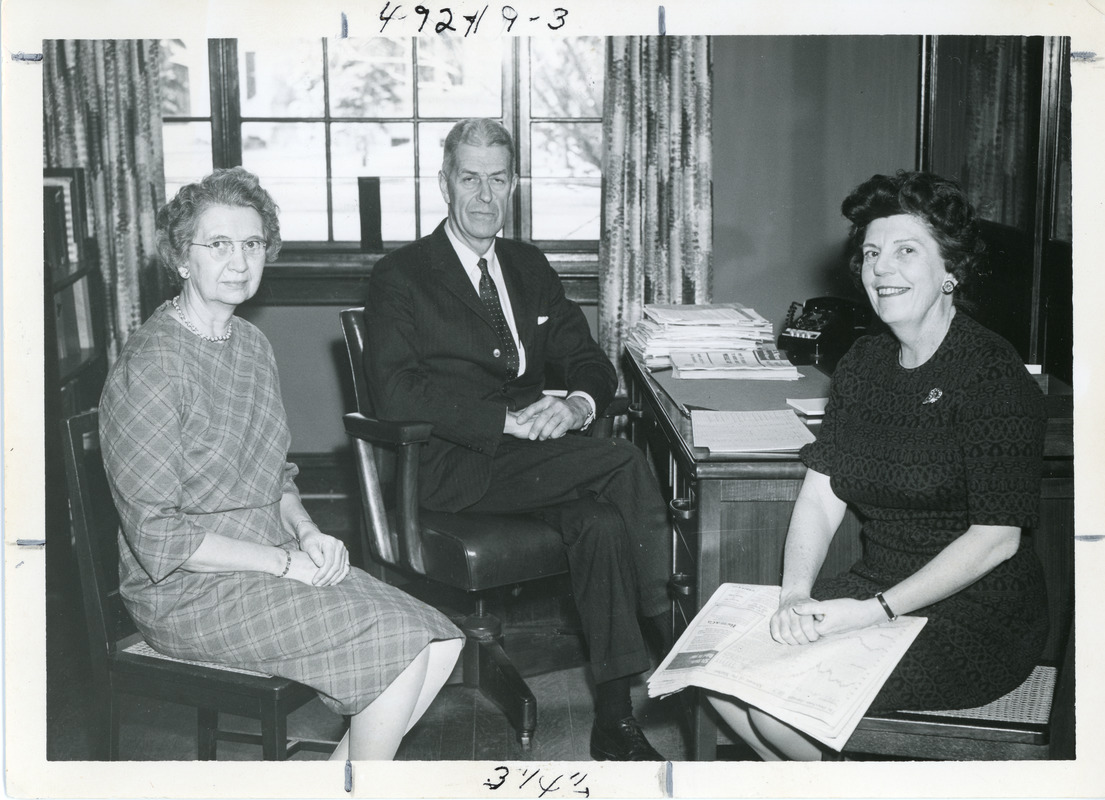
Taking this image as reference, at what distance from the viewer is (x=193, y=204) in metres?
1.87

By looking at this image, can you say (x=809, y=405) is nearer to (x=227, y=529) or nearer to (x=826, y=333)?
(x=826, y=333)

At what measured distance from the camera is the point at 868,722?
163 centimetres

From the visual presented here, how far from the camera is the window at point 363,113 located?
3994mm

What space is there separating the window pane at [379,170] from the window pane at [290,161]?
69 millimetres

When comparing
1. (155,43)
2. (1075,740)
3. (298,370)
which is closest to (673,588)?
(1075,740)

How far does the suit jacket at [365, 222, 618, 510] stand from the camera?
2.48 meters

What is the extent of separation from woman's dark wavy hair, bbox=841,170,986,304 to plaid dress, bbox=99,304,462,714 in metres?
1.08

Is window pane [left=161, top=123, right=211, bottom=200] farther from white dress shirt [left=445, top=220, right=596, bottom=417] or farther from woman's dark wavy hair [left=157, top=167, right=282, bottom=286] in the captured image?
woman's dark wavy hair [left=157, top=167, right=282, bottom=286]

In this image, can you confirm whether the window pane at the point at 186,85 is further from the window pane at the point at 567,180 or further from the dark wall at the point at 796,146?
the dark wall at the point at 796,146

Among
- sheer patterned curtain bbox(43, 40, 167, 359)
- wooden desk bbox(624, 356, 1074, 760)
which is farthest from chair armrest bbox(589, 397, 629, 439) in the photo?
sheer patterned curtain bbox(43, 40, 167, 359)

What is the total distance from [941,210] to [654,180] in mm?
2139

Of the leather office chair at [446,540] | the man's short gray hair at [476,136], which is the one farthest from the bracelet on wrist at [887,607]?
the man's short gray hair at [476,136]

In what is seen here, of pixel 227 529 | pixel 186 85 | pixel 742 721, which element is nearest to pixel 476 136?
pixel 227 529

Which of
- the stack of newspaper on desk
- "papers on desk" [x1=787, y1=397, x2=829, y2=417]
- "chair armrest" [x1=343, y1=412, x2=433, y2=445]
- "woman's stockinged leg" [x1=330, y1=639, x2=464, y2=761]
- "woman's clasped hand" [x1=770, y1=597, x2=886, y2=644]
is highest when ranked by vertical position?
the stack of newspaper on desk
